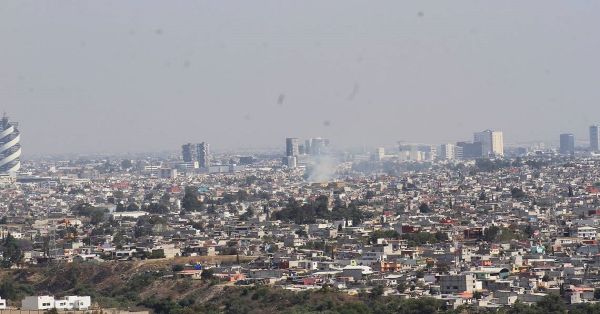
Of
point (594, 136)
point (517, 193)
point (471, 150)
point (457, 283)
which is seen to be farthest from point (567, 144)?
point (457, 283)

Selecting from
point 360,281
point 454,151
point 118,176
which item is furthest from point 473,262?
point 454,151

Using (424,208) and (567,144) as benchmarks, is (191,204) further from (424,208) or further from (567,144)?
(567,144)

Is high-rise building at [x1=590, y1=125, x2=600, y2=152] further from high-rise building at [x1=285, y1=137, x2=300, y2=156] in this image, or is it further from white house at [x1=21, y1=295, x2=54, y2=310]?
white house at [x1=21, y1=295, x2=54, y2=310]

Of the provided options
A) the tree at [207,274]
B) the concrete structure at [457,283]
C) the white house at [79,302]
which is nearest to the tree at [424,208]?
the tree at [207,274]

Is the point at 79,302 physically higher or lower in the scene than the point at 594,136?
lower

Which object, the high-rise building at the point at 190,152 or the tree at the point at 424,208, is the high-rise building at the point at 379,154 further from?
the tree at the point at 424,208

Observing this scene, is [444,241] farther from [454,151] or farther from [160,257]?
[454,151]
